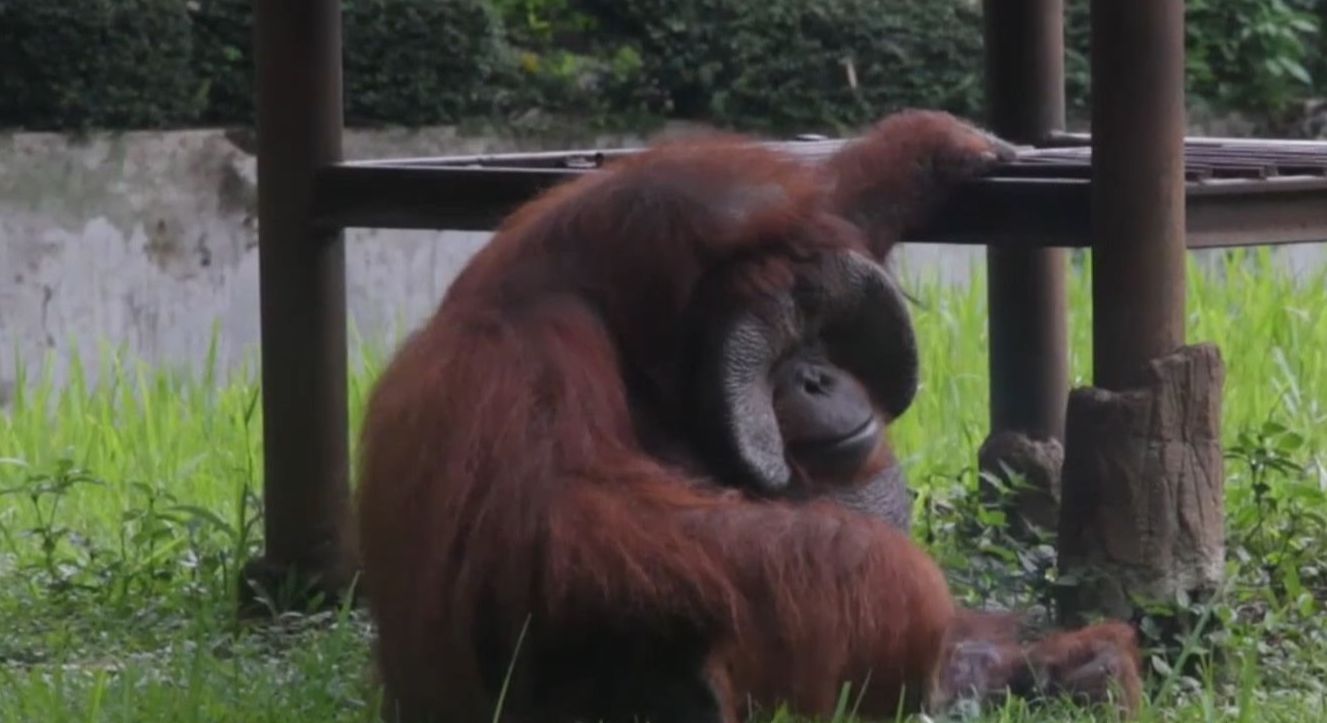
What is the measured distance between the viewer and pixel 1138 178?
2.93 m

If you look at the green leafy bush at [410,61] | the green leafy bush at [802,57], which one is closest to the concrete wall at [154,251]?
the green leafy bush at [410,61]

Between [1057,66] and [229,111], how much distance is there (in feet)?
9.04

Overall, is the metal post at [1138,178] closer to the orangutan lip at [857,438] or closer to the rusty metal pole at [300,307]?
the orangutan lip at [857,438]

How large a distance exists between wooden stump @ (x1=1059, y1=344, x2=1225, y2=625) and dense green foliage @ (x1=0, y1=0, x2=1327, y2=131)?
3551 mm

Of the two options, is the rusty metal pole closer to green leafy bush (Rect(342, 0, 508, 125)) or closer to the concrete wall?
the concrete wall

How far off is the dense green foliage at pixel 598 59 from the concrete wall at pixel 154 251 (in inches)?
4.5

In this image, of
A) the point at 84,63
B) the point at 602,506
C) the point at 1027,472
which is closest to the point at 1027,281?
the point at 1027,472

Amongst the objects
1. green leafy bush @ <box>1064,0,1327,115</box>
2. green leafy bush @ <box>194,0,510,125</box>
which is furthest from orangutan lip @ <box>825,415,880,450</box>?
green leafy bush @ <box>1064,0,1327,115</box>

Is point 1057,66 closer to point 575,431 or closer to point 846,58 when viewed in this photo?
point 575,431

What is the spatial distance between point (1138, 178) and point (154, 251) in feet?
11.7

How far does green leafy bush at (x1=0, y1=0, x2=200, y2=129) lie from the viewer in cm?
587

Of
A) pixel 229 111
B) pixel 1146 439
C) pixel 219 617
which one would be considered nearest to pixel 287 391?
pixel 219 617

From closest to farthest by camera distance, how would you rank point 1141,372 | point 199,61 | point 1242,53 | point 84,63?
point 1141,372, point 84,63, point 199,61, point 1242,53

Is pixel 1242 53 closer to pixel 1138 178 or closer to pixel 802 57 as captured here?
pixel 802 57
